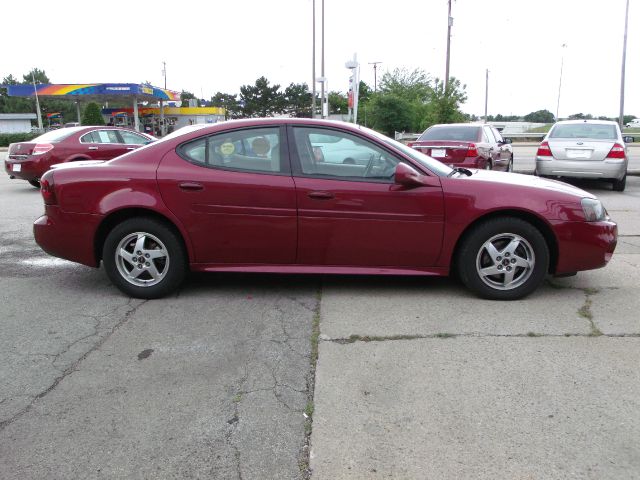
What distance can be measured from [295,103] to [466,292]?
70.1 m

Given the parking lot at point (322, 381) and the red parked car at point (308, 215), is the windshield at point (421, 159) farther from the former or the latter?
the parking lot at point (322, 381)

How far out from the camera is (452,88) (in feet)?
92.9

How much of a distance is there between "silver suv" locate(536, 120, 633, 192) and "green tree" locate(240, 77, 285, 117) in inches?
2473

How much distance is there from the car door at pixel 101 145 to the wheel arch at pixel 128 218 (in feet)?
26.9

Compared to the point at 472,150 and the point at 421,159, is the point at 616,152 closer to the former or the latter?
the point at 472,150

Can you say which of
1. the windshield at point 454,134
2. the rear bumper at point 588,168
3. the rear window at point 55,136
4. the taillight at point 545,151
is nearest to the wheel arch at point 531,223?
the windshield at point 454,134

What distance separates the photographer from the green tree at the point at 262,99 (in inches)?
2894

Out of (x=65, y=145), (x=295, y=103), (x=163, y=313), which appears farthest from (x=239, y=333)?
(x=295, y=103)

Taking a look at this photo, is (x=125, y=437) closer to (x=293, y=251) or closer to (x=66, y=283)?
(x=293, y=251)

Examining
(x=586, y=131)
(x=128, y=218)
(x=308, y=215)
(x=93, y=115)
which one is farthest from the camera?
(x=93, y=115)

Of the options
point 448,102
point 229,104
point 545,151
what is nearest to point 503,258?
point 545,151

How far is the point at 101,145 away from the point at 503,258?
10271mm

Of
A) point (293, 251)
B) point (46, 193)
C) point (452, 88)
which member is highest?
point (452, 88)

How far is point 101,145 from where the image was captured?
1259 cm
